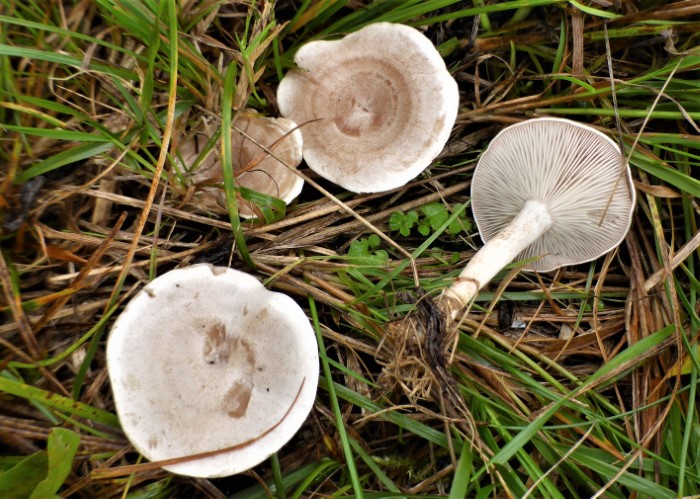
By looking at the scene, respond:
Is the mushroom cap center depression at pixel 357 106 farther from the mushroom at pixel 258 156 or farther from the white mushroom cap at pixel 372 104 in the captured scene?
the mushroom at pixel 258 156

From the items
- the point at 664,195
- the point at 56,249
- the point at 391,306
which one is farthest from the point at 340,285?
the point at 664,195

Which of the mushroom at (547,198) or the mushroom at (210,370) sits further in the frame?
the mushroom at (547,198)

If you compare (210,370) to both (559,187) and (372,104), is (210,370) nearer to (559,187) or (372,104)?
(372,104)

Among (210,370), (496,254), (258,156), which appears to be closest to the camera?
(210,370)

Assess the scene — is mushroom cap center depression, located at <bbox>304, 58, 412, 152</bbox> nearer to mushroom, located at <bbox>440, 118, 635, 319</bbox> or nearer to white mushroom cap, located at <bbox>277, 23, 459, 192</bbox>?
white mushroom cap, located at <bbox>277, 23, 459, 192</bbox>

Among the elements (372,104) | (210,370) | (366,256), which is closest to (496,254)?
(366,256)

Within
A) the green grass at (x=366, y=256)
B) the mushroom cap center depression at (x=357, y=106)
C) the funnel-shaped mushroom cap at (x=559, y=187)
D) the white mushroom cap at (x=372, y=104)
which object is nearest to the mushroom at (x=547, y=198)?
the funnel-shaped mushroom cap at (x=559, y=187)
